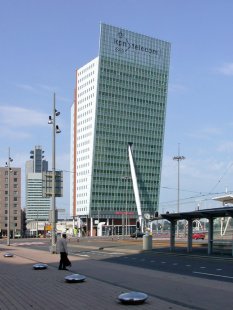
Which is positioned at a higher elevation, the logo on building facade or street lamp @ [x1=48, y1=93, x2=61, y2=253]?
the logo on building facade

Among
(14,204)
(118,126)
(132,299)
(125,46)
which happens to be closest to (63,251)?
(132,299)

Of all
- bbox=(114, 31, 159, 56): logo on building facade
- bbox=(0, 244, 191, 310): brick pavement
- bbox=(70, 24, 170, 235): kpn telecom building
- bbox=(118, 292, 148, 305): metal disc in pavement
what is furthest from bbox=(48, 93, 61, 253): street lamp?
bbox=(114, 31, 159, 56): logo on building facade

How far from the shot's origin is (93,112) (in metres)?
148

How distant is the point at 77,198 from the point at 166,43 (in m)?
56.4

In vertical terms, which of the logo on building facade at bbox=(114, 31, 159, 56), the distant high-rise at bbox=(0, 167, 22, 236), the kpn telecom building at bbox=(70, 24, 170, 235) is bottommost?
the distant high-rise at bbox=(0, 167, 22, 236)

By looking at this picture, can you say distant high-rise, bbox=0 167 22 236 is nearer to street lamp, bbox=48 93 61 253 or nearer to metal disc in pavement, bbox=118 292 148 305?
street lamp, bbox=48 93 61 253

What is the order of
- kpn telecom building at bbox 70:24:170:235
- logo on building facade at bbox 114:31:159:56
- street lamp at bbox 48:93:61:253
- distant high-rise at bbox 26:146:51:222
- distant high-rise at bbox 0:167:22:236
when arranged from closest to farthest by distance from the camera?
street lamp at bbox 48:93:61:253
kpn telecom building at bbox 70:24:170:235
logo on building facade at bbox 114:31:159:56
distant high-rise at bbox 0:167:22:236
distant high-rise at bbox 26:146:51:222

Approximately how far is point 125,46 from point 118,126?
78.6ft

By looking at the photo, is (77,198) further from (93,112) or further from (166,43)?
(166,43)

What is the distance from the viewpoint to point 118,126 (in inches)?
5989

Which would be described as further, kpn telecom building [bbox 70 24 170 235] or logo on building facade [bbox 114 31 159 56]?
logo on building facade [bbox 114 31 159 56]

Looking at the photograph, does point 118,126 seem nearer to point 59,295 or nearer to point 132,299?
point 59,295

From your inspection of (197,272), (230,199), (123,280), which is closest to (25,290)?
(123,280)

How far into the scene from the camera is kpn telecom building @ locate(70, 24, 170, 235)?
148 metres
